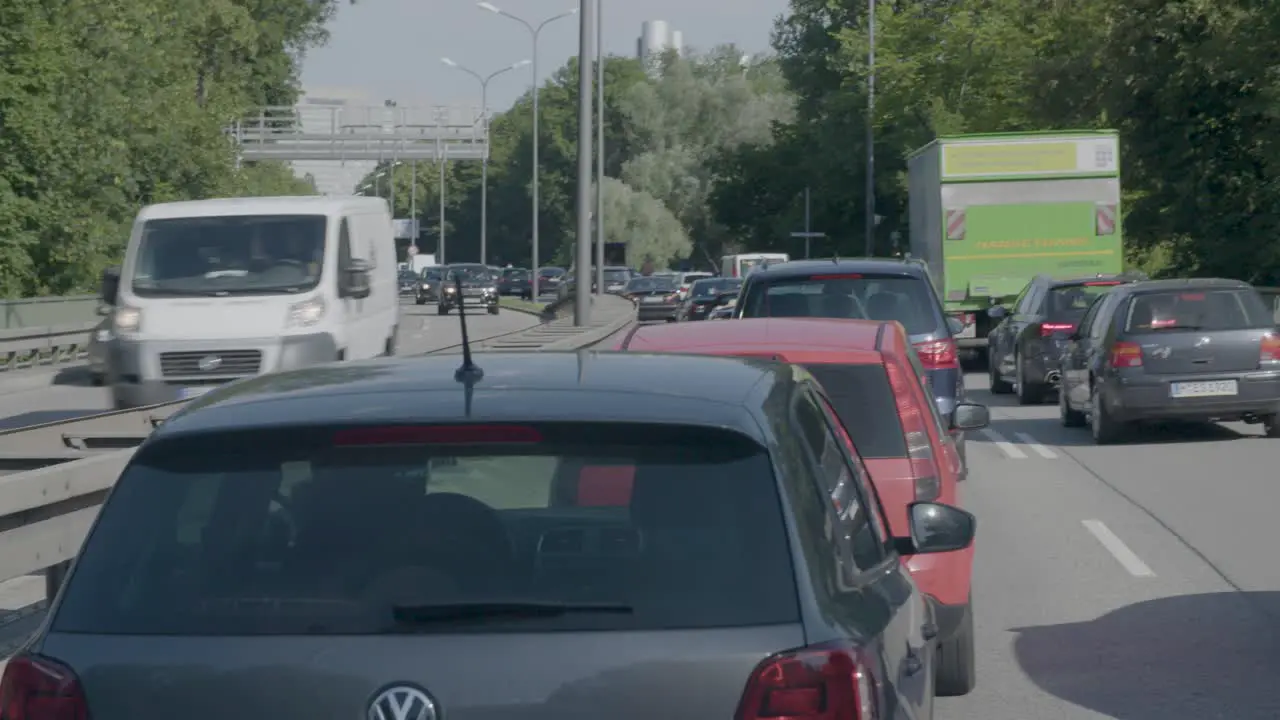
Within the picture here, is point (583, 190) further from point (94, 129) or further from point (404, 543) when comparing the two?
point (404, 543)

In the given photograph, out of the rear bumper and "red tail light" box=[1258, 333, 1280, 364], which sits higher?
"red tail light" box=[1258, 333, 1280, 364]

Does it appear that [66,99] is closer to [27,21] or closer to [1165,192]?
[27,21]

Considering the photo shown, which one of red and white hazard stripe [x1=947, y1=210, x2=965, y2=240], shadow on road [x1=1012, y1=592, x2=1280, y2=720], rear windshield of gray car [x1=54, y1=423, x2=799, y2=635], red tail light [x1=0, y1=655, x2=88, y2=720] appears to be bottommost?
shadow on road [x1=1012, y1=592, x2=1280, y2=720]

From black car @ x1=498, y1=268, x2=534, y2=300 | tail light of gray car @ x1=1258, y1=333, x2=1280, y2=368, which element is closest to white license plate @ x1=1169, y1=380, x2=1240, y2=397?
tail light of gray car @ x1=1258, y1=333, x2=1280, y2=368

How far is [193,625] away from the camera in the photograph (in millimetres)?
3473

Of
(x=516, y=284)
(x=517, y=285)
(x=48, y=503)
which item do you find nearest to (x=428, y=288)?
(x=517, y=285)

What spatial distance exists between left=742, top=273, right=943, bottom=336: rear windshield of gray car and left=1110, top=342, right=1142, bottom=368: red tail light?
520 cm

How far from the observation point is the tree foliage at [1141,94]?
121 ft

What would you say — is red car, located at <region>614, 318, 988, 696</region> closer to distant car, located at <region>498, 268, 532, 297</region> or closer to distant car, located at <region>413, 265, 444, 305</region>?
distant car, located at <region>413, 265, 444, 305</region>

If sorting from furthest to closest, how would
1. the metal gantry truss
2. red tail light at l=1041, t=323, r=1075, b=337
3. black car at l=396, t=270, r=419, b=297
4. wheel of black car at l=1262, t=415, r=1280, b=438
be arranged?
black car at l=396, t=270, r=419, b=297 < the metal gantry truss < red tail light at l=1041, t=323, r=1075, b=337 < wheel of black car at l=1262, t=415, r=1280, b=438

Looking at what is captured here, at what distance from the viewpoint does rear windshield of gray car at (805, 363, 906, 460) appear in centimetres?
747

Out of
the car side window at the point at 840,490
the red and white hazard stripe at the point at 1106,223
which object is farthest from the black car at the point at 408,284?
the car side window at the point at 840,490

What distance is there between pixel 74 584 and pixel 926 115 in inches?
2351

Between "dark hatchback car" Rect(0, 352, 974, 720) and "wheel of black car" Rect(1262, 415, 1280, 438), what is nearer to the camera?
"dark hatchback car" Rect(0, 352, 974, 720)
